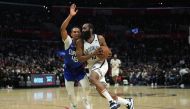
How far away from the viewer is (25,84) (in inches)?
1038

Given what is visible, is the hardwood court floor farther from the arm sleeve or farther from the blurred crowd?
the blurred crowd

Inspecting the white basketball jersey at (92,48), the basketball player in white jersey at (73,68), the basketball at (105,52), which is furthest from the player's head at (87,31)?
the basketball player in white jersey at (73,68)

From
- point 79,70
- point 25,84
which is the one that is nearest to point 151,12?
point 25,84

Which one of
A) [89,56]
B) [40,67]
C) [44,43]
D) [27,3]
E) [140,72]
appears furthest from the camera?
[27,3]

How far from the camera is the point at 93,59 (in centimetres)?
910

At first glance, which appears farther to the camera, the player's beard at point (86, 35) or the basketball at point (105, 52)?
the player's beard at point (86, 35)

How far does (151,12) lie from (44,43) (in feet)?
36.7

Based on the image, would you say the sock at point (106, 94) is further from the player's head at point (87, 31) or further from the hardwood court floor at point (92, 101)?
the hardwood court floor at point (92, 101)

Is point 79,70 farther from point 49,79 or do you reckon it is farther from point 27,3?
point 27,3

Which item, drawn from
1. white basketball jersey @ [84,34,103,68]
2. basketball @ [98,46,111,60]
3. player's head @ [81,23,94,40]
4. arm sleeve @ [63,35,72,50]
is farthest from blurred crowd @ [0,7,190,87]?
basketball @ [98,46,111,60]

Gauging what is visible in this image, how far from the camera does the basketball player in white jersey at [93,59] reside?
28.9 ft

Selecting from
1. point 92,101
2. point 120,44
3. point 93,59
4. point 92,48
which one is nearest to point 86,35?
point 92,48

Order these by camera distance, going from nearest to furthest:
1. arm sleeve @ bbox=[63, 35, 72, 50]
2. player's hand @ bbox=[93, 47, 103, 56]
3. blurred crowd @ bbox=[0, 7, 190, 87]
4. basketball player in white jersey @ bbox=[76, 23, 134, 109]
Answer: player's hand @ bbox=[93, 47, 103, 56] → basketball player in white jersey @ bbox=[76, 23, 134, 109] → arm sleeve @ bbox=[63, 35, 72, 50] → blurred crowd @ bbox=[0, 7, 190, 87]

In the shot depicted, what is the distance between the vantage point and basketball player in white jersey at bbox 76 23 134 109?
882 centimetres
